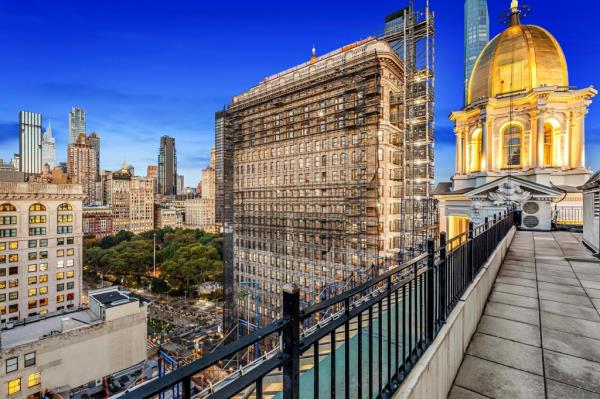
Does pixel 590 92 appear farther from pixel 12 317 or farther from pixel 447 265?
pixel 12 317

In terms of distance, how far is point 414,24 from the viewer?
31234 mm

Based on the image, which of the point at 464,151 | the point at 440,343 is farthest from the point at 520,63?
the point at 440,343

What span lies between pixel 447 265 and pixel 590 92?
1243 inches

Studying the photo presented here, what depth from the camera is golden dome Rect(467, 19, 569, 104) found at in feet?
84.7

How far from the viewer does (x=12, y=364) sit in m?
19.3

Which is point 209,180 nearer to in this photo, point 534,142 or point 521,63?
point 521,63

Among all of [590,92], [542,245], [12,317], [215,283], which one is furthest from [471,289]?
[215,283]

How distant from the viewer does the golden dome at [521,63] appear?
25828mm

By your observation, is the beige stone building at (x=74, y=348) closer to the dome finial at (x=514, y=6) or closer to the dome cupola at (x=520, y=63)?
the dome cupola at (x=520, y=63)

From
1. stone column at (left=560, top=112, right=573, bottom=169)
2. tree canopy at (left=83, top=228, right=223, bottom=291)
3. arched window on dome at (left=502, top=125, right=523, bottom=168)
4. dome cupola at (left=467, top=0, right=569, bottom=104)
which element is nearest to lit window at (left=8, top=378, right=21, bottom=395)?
tree canopy at (left=83, top=228, right=223, bottom=291)

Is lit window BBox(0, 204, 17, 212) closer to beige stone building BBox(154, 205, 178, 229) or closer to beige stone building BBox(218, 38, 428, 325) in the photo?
beige stone building BBox(218, 38, 428, 325)

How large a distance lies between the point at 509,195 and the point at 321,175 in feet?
60.9

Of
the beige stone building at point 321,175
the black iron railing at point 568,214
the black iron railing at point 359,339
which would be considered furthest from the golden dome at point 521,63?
the black iron railing at point 359,339

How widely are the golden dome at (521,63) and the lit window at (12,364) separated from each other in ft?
147
